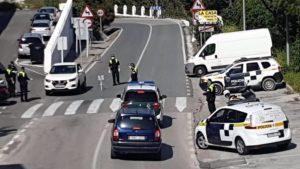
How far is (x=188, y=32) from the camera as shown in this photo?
66.9 meters

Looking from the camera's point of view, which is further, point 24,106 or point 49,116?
point 24,106

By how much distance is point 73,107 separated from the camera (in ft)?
110

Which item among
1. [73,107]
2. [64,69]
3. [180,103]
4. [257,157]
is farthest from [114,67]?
[257,157]

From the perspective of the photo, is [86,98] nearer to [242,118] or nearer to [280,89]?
[280,89]

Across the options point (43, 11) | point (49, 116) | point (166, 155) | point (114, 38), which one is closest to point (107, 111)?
point (49, 116)

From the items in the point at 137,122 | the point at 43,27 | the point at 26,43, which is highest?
the point at 43,27

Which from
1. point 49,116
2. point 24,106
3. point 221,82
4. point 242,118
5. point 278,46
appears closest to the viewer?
point 242,118

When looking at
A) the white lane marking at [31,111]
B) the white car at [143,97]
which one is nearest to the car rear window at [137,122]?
the white car at [143,97]

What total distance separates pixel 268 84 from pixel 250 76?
0.97 m

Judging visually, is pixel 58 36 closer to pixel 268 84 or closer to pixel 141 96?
pixel 268 84

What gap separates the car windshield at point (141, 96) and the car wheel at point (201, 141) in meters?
2.96

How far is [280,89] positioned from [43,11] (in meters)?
37.6

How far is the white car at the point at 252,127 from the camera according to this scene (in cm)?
2209

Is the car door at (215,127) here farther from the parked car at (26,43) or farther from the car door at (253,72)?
the parked car at (26,43)
